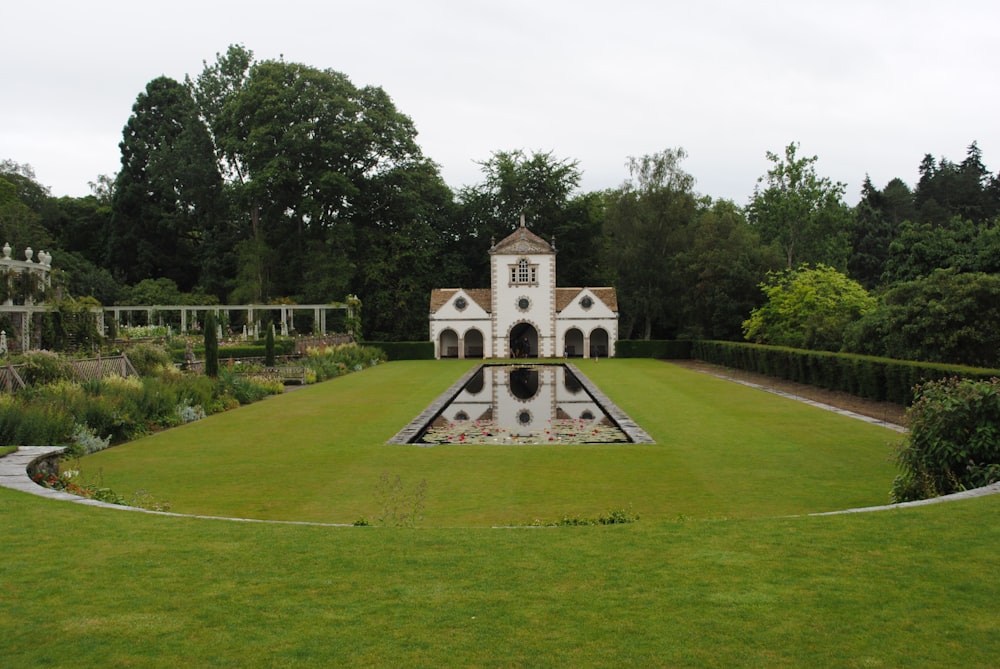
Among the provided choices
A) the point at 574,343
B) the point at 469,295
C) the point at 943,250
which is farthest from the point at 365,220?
the point at 943,250

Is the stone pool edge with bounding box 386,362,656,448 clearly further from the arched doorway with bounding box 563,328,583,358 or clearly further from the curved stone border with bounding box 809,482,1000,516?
the arched doorway with bounding box 563,328,583,358

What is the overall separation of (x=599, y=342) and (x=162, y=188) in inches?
1154

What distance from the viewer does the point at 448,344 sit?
151ft

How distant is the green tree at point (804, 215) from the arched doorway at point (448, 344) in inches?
830

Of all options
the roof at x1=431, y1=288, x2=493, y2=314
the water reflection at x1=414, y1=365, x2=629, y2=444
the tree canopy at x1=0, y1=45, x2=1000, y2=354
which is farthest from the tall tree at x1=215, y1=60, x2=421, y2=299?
the water reflection at x1=414, y1=365, x2=629, y2=444

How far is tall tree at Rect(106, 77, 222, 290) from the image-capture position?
4909 centimetres

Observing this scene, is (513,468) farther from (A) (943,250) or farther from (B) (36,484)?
(A) (943,250)

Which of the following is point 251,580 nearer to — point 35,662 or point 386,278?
point 35,662

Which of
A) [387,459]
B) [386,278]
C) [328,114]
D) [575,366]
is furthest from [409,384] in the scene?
[328,114]

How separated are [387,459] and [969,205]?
59545mm

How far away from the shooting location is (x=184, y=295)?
46156 mm

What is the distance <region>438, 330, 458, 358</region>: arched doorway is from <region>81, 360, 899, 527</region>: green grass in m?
26.8

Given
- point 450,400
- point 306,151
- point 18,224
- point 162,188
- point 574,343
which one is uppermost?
point 306,151

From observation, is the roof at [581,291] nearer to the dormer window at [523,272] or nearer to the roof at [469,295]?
the dormer window at [523,272]
